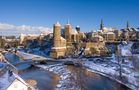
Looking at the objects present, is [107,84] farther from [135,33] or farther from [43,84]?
[135,33]

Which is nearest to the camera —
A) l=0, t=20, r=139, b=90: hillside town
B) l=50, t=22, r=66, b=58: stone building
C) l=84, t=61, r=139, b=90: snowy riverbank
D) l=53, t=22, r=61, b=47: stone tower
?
l=0, t=20, r=139, b=90: hillside town

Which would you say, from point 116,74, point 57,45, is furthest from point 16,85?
point 57,45

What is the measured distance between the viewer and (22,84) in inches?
1175

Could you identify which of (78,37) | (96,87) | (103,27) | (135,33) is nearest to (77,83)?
(96,87)

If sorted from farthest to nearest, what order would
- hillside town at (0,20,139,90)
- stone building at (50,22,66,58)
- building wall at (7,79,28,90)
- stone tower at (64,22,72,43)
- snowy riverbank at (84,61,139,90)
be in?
stone tower at (64,22,72,43)
stone building at (50,22,66,58)
snowy riverbank at (84,61,139,90)
hillside town at (0,20,139,90)
building wall at (7,79,28,90)

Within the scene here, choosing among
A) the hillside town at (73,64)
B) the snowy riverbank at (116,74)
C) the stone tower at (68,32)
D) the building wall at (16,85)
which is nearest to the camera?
the building wall at (16,85)

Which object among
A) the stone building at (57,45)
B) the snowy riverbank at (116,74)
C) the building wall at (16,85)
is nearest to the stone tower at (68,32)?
the stone building at (57,45)

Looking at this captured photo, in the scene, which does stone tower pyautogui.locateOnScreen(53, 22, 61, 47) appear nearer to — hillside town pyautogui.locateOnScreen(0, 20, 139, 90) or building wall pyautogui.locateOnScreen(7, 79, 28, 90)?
hillside town pyautogui.locateOnScreen(0, 20, 139, 90)

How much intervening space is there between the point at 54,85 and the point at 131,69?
27.2 m

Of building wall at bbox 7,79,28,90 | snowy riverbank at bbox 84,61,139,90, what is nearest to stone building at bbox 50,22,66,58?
snowy riverbank at bbox 84,61,139,90

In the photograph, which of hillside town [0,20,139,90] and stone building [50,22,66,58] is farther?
stone building [50,22,66,58]

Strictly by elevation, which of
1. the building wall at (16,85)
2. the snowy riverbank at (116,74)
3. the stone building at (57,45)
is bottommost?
the snowy riverbank at (116,74)

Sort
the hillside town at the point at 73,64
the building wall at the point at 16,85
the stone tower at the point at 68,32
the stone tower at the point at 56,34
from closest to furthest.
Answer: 1. the building wall at the point at 16,85
2. the hillside town at the point at 73,64
3. the stone tower at the point at 56,34
4. the stone tower at the point at 68,32

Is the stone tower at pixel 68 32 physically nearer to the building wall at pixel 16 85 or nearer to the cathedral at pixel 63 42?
the cathedral at pixel 63 42
